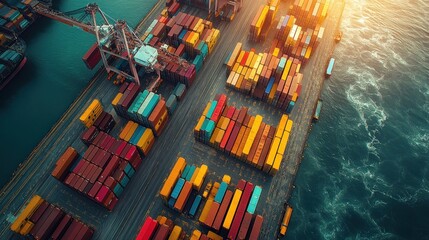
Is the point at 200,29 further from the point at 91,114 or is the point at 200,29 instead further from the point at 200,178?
the point at 200,178

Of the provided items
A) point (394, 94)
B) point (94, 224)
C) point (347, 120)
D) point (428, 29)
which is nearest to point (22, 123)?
point (94, 224)

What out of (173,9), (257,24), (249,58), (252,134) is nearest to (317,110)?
(252,134)

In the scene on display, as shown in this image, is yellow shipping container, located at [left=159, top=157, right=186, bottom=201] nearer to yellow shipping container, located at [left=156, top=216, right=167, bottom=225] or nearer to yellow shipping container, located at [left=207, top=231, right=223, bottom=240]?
yellow shipping container, located at [left=156, top=216, right=167, bottom=225]

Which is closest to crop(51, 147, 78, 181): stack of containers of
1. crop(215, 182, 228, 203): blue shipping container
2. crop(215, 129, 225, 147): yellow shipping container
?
crop(215, 129, 225, 147): yellow shipping container

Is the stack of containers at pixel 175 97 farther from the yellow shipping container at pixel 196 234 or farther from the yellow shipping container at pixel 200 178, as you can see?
the yellow shipping container at pixel 196 234

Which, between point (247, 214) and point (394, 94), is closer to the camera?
point (247, 214)

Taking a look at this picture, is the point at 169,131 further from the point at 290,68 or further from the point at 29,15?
the point at 29,15
